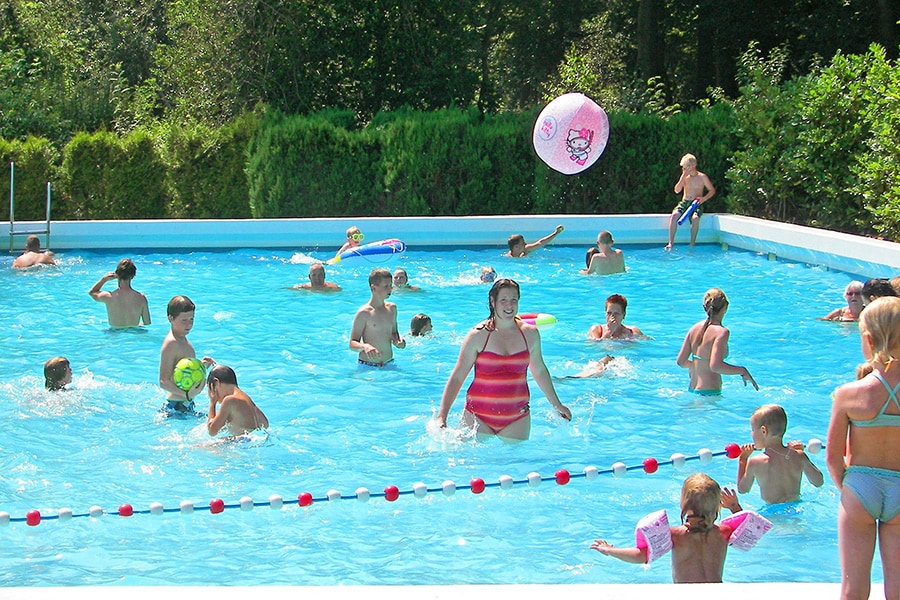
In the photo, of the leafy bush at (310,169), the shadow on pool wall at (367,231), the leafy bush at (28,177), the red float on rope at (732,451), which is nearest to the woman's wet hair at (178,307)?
the red float on rope at (732,451)

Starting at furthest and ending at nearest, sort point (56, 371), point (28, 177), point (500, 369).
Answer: point (28, 177) → point (56, 371) → point (500, 369)

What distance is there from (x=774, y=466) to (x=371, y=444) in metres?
3.00

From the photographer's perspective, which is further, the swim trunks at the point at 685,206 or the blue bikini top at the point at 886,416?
the swim trunks at the point at 685,206

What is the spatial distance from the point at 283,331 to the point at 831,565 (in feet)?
23.9

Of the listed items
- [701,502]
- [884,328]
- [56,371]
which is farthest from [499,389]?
[56,371]

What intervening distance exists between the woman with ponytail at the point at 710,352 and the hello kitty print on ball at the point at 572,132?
6.84 meters

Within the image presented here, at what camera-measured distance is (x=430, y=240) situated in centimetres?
1834

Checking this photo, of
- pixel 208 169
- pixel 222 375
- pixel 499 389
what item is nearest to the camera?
pixel 499 389

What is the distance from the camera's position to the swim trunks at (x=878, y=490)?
4188mm

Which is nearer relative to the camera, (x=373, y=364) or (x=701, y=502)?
(x=701, y=502)

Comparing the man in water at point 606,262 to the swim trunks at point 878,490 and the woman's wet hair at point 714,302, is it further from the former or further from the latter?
the swim trunks at point 878,490

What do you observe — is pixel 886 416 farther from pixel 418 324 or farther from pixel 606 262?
pixel 606 262

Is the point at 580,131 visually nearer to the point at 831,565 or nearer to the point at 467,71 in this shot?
the point at 467,71

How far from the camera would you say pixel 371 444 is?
8.06 m
